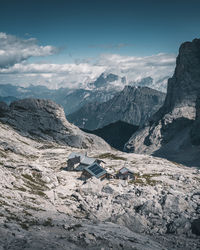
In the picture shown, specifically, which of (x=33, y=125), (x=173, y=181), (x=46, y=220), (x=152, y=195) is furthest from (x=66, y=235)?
(x=33, y=125)

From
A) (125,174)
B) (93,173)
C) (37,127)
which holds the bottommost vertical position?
(125,174)

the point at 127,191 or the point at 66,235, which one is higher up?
the point at 66,235

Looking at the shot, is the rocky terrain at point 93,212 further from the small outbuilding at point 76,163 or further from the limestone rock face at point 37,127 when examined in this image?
the limestone rock face at point 37,127

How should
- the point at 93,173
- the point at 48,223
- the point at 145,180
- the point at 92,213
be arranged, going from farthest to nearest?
1. the point at 145,180
2. the point at 93,173
3. the point at 92,213
4. the point at 48,223

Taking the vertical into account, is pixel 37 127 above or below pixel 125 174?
above

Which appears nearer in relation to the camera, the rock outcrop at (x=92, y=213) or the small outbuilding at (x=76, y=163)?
the rock outcrop at (x=92, y=213)

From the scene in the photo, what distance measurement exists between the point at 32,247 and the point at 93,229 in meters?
11.5

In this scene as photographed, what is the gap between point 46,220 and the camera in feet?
108

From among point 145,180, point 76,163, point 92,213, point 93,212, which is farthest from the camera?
point 76,163

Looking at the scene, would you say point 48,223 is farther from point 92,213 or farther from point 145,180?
point 145,180

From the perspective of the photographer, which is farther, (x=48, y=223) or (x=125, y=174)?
(x=125, y=174)

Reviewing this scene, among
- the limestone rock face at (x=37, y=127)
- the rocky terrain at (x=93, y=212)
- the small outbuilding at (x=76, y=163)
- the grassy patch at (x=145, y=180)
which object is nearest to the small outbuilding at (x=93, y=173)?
the rocky terrain at (x=93, y=212)

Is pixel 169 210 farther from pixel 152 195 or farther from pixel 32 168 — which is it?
pixel 32 168

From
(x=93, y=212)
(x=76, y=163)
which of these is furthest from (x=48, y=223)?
(x=76, y=163)
